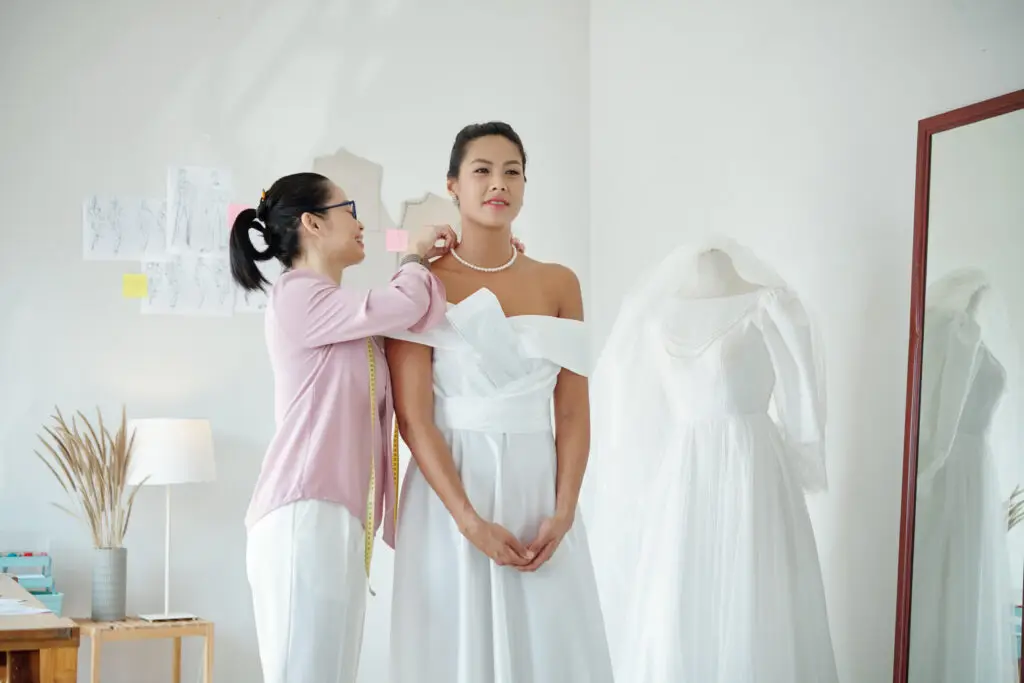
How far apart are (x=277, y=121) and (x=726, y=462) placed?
2.30m

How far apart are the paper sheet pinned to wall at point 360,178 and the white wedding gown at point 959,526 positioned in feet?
7.31

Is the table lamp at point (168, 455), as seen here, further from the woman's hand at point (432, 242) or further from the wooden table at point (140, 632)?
the woman's hand at point (432, 242)

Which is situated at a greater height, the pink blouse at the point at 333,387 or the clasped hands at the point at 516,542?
the pink blouse at the point at 333,387

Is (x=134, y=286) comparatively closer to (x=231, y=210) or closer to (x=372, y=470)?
(x=231, y=210)

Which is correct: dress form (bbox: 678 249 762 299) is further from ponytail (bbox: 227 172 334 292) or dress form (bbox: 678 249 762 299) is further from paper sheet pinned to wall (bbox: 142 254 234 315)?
paper sheet pinned to wall (bbox: 142 254 234 315)

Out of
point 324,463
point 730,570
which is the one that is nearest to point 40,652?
point 324,463

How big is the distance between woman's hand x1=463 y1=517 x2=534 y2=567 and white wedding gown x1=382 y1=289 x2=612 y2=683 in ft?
0.11

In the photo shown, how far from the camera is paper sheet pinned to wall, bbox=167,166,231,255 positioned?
440 cm

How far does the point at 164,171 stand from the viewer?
14.4 feet

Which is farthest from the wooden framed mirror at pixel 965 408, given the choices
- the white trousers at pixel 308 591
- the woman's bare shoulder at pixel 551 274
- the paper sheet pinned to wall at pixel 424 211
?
the paper sheet pinned to wall at pixel 424 211

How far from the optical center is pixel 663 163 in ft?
14.8

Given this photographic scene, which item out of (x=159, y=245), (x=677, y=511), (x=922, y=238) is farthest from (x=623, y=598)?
(x=159, y=245)

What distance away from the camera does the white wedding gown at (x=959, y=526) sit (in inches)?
116

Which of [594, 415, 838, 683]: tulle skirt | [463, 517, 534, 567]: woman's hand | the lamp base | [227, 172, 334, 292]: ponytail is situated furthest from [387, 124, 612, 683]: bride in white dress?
the lamp base
